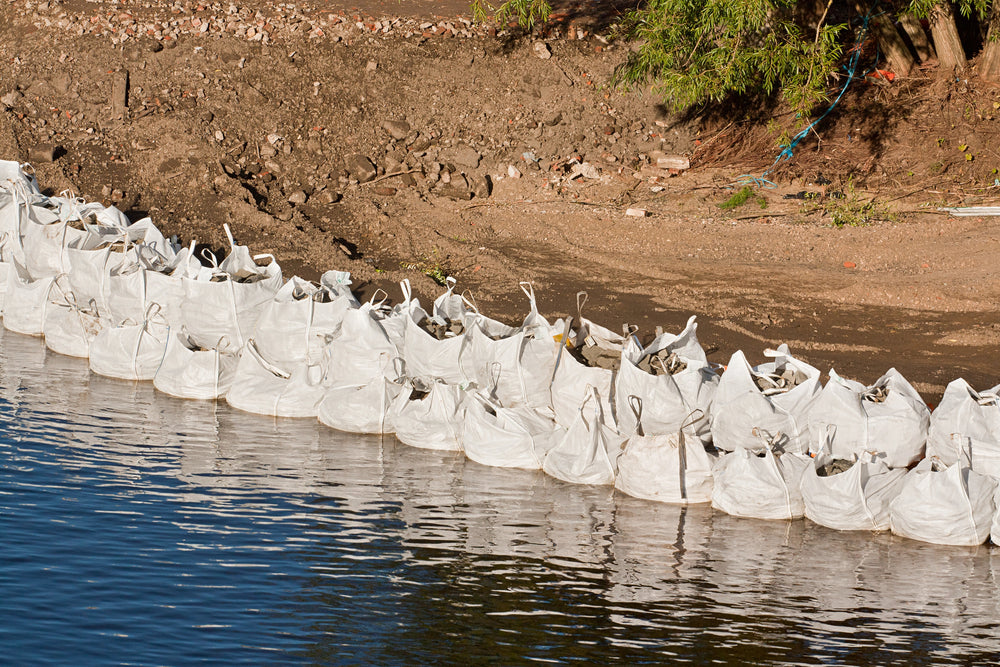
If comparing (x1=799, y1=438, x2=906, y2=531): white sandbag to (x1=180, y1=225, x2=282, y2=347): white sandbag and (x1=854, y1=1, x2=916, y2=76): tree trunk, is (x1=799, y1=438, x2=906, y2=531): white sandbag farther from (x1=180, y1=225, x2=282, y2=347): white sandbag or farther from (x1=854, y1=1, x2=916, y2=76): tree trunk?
(x1=854, y1=1, x2=916, y2=76): tree trunk

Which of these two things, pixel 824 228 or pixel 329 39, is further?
pixel 329 39

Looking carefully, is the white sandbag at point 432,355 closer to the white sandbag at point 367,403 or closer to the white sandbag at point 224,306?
the white sandbag at point 367,403

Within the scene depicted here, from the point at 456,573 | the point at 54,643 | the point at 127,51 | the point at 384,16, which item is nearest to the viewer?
the point at 54,643

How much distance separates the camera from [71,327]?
9.00m

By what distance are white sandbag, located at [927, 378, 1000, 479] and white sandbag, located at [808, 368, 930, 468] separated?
4.1 inches

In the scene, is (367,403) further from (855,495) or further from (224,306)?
(855,495)

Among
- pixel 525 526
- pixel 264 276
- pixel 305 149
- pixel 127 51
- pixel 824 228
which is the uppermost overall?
pixel 127 51

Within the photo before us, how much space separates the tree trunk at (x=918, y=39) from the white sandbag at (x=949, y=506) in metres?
8.11

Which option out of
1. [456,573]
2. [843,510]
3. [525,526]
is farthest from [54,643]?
[843,510]

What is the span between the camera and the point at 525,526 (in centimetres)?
617

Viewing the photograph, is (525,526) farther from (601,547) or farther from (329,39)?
(329,39)

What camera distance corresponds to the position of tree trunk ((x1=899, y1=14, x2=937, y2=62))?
12.9m

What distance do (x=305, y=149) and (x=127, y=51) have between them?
2.89 meters

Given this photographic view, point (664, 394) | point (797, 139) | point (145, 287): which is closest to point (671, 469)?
point (664, 394)
